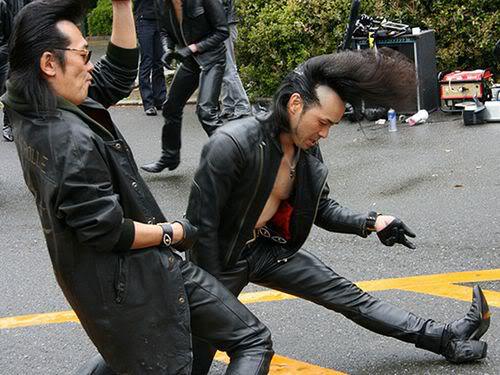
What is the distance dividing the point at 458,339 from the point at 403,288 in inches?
43.4

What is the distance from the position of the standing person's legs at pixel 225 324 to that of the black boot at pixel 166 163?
4746 mm

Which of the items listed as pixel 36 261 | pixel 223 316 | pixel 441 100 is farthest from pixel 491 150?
pixel 223 316

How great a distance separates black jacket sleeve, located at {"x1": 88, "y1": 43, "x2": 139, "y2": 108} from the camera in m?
3.71

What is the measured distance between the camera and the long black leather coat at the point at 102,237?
121 inches

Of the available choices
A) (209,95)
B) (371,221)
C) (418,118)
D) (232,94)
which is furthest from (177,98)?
(371,221)

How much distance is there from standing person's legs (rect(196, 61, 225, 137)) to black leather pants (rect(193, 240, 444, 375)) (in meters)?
3.91

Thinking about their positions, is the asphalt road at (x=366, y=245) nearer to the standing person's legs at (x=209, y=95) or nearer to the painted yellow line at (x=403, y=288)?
the painted yellow line at (x=403, y=288)

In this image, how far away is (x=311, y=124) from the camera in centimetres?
386

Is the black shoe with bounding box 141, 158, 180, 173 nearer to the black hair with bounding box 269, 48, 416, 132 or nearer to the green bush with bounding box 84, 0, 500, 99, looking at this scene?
the green bush with bounding box 84, 0, 500, 99

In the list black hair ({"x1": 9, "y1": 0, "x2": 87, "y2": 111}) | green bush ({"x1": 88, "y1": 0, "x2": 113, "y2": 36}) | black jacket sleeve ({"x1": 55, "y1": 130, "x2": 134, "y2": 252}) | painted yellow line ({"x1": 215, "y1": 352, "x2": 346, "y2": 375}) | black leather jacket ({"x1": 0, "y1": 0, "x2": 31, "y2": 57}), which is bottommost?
green bush ({"x1": 88, "y1": 0, "x2": 113, "y2": 36})

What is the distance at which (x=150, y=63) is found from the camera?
37.6ft

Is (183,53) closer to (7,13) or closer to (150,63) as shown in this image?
(7,13)

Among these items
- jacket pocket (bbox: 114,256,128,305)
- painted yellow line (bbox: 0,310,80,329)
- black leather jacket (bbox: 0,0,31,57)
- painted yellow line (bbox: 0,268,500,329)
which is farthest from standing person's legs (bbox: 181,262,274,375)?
black leather jacket (bbox: 0,0,31,57)

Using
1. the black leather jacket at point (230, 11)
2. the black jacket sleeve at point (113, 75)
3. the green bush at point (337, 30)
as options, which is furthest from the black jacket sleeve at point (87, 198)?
the green bush at point (337, 30)
